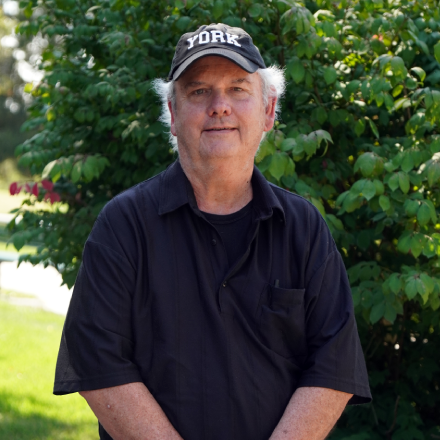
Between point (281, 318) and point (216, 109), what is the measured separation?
2.24ft

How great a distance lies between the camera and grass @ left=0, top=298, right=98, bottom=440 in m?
4.77

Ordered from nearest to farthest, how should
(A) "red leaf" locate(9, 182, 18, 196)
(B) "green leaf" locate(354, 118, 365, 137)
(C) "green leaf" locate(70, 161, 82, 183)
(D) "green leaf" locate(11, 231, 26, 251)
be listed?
(B) "green leaf" locate(354, 118, 365, 137) → (C) "green leaf" locate(70, 161, 82, 183) → (D) "green leaf" locate(11, 231, 26, 251) → (A) "red leaf" locate(9, 182, 18, 196)

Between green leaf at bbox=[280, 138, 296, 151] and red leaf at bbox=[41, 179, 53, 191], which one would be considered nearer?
green leaf at bbox=[280, 138, 296, 151]

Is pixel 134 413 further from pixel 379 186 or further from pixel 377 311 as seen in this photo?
pixel 379 186

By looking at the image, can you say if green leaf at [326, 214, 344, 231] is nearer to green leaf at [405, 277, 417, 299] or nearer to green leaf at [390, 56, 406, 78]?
green leaf at [405, 277, 417, 299]

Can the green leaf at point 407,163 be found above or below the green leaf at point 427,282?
above

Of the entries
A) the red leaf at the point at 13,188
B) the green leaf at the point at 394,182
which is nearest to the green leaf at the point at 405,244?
the green leaf at the point at 394,182

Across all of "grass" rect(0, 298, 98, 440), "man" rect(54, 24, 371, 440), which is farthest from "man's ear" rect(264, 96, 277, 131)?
"grass" rect(0, 298, 98, 440)

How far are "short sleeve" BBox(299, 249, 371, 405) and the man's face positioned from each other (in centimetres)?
49

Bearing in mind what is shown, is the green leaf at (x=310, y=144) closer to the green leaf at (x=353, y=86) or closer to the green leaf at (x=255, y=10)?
the green leaf at (x=353, y=86)

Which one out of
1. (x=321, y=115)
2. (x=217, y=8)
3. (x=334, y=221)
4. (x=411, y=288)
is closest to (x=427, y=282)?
(x=411, y=288)

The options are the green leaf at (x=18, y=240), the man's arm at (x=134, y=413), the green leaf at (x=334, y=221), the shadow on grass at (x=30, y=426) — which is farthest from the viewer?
the shadow on grass at (x=30, y=426)

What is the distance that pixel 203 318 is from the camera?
1967 mm

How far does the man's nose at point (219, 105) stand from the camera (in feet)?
6.63
